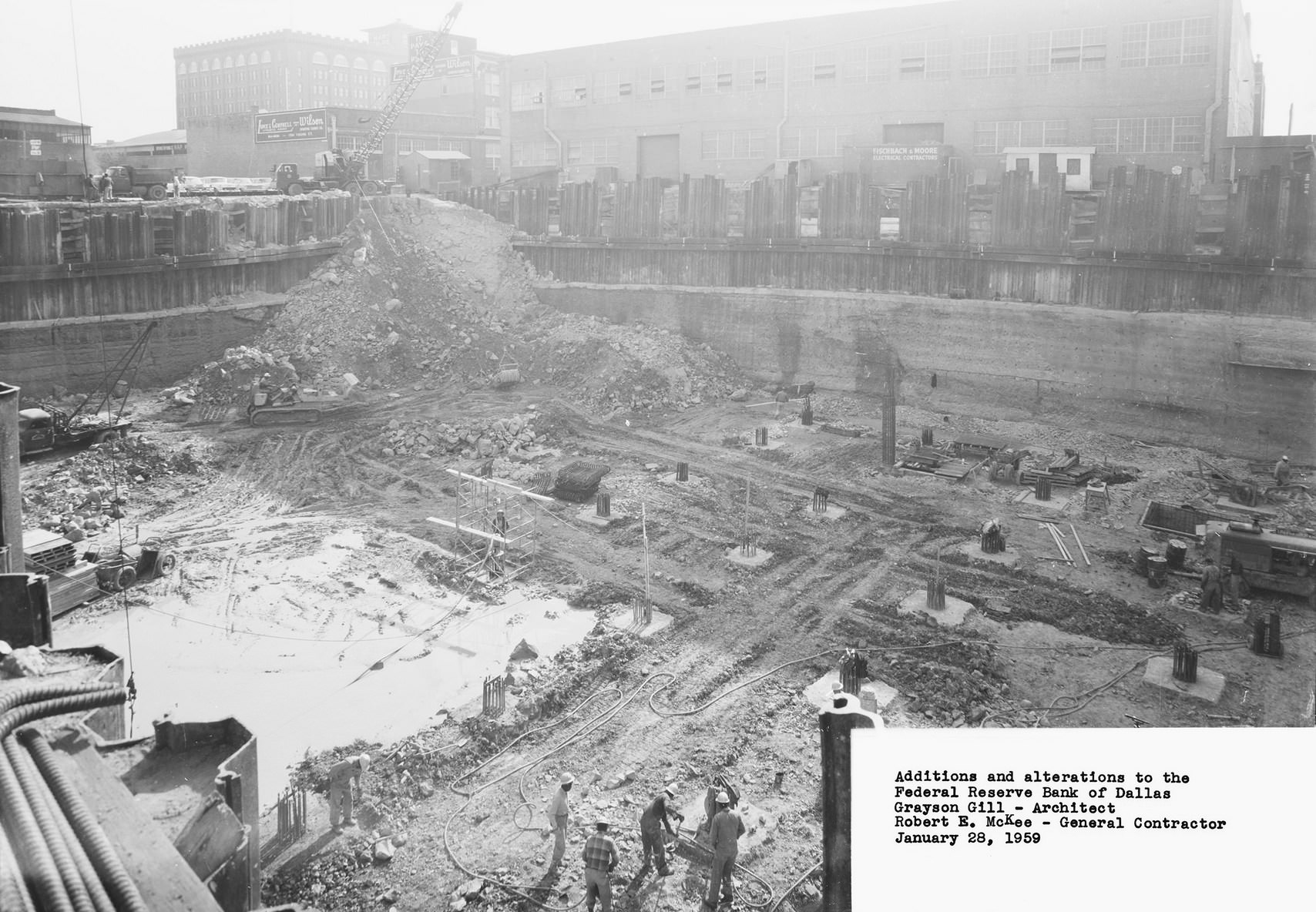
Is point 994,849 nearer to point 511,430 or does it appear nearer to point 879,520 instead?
point 879,520

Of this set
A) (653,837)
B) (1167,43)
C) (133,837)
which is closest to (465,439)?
(653,837)

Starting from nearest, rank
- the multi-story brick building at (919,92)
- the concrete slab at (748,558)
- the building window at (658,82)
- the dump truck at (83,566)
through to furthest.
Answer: the dump truck at (83,566)
the concrete slab at (748,558)
the multi-story brick building at (919,92)
the building window at (658,82)

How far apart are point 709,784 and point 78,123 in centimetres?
3017

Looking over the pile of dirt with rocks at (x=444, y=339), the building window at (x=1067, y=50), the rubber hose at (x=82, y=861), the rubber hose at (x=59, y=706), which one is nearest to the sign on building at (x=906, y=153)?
the building window at (x=1067, y=50)

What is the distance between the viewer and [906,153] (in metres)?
35.4

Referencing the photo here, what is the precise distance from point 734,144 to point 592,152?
318 inches

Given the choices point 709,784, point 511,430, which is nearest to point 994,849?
point 709,784

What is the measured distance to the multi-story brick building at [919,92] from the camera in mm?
33031

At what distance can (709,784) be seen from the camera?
1157 centimetres

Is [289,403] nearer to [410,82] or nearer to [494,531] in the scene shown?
[494,531]

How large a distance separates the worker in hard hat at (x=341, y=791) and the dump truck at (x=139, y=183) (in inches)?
1156

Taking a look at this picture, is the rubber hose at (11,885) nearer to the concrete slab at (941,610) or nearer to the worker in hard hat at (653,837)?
the worker in hard hat at (653,837)

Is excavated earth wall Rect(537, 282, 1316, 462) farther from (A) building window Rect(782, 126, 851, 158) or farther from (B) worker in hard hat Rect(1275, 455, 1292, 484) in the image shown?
(A) building window Rect(782, 126, 851, 158)

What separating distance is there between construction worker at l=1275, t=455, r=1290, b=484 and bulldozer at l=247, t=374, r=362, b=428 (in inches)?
908
